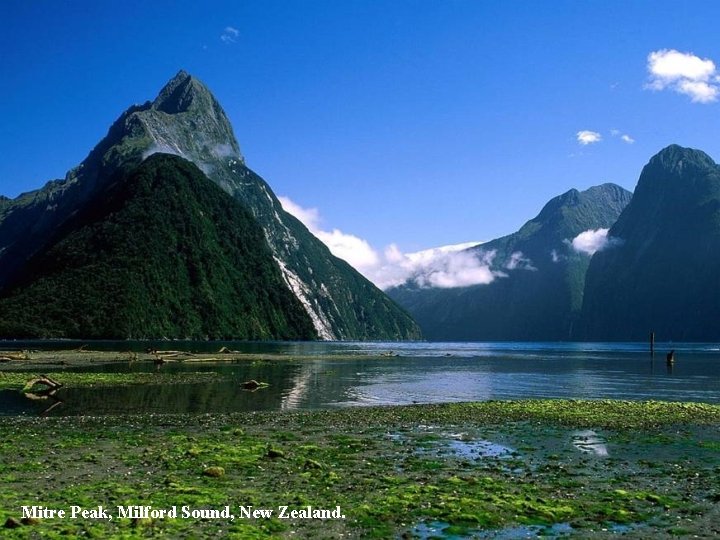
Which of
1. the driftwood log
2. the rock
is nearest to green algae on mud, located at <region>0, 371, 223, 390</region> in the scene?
the driftwood log

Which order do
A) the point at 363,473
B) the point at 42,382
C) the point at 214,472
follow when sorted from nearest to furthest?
the point at 214,472, the point at 363,473, the point at 42,382

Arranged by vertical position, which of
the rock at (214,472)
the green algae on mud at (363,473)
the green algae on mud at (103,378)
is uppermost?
the rock at (214,472)

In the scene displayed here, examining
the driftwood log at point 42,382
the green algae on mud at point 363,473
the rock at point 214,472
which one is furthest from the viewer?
the driftwood log at point 42,382

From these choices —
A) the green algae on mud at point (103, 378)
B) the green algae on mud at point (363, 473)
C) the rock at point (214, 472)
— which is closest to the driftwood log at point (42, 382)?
the green algae on mud at point (103, 378)

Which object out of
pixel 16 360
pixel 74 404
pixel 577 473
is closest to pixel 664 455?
pixel 577 473

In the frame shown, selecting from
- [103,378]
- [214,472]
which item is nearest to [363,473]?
[214,472]

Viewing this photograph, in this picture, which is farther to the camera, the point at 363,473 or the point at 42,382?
the point at 42,382

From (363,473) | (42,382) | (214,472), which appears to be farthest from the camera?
(42,382)

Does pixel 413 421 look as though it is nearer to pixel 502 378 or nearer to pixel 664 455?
pixel 664 455

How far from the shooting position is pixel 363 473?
2455 centimetres

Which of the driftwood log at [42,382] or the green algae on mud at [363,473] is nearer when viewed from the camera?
the green algae on mud at [363,473]

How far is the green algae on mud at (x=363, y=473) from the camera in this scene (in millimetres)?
18281

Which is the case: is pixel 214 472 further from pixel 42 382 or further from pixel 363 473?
pixel 42 382

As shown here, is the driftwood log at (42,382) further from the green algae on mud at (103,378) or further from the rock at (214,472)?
the rock at (214,472)
